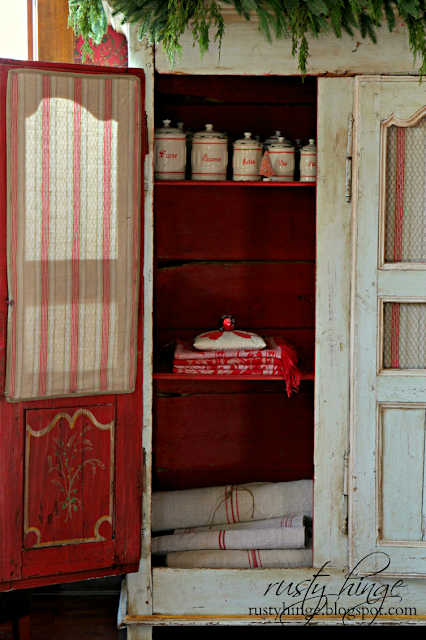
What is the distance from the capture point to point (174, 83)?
103 inches

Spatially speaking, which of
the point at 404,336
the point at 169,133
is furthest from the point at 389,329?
the point at 169,133

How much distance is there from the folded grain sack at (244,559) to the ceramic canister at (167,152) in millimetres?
1371

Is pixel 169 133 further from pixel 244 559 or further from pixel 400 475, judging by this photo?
pixel 244 559

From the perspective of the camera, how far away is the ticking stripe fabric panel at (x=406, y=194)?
2.17m

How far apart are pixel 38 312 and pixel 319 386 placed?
0.97 meters

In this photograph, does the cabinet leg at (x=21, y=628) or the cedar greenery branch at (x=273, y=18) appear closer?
the cedar greenery branch at (x=273, y=18)

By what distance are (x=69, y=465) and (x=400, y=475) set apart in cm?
112

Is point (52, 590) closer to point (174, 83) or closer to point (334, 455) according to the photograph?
point (334, 455)

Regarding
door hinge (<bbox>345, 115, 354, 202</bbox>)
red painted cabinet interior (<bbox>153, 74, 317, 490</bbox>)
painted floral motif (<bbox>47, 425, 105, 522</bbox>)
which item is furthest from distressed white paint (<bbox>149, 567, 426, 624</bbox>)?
door hinge (<bbox>345, 115, 354, 202</bbox>)

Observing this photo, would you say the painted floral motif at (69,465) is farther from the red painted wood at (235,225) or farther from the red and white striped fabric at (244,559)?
the red painted wood at (235,225)

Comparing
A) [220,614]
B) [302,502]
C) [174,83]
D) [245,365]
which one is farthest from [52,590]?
[174,83]

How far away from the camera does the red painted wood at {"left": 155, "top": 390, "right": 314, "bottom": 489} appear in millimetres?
2787

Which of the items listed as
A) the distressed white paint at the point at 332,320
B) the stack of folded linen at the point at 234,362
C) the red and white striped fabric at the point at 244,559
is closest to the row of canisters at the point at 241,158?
the distressed white paint at the point at 332,320

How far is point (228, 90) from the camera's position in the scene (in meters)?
2.64
